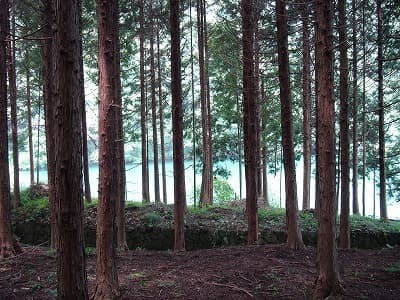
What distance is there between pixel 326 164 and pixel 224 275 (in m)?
2.96

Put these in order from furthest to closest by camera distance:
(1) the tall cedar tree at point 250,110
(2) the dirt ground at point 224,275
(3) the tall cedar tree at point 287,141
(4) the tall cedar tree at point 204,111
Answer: (4) the tall cedar tree at point 204,111
(1) the tall cedar tree at point 250,110
(3) the tall cedar tree at point 287,141
(2) the dirt ground at point 224,275

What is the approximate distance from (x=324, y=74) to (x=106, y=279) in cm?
416

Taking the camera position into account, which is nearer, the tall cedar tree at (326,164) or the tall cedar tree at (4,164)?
the tall cedar tree at (326,164)

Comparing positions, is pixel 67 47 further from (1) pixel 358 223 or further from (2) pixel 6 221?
(1) pixel 358 223

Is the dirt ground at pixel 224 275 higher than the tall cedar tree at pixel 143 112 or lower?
lower

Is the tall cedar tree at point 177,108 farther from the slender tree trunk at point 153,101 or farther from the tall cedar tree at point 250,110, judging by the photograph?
the slender tree trunk at point 153,101

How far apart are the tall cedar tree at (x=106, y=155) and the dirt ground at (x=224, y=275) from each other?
0.58 meters

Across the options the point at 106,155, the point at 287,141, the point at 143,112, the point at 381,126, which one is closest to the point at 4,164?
the point at 106,155

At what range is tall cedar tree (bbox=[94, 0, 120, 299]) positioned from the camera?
17.2 feet

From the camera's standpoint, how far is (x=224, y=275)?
684cm

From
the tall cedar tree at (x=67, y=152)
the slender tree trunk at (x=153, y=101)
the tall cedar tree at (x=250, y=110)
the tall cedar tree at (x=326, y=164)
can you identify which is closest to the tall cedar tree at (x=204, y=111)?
the slender tree trunk at (x=153, y=101)

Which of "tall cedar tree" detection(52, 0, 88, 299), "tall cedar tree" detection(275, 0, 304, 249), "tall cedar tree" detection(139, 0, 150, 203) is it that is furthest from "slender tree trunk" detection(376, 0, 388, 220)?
"tall cedar tree" detection(52, 0, 88, 299)

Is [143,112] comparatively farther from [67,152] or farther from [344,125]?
[67,152]

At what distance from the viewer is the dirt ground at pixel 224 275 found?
579 centimetres
